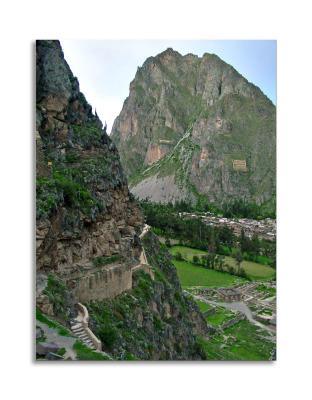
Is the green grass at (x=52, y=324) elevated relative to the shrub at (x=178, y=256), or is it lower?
elevated

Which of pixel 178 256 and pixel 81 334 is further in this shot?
pixel 178 256

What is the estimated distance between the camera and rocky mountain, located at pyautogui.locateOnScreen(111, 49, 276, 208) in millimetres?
77250

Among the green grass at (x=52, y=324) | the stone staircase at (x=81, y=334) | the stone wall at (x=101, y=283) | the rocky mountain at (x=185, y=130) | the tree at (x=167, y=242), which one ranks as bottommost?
the tree at (x=167, y=242)

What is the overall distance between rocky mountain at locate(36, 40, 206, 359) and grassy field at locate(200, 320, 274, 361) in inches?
33.5

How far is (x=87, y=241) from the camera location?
1021 centimetres

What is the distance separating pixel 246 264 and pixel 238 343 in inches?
249

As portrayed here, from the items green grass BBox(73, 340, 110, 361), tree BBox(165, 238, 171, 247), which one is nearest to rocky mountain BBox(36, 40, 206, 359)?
green grass BBox(73, 340, 110, 361)

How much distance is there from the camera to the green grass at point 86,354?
782 centimetres

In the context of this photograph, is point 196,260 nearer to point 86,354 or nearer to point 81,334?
point 81,334

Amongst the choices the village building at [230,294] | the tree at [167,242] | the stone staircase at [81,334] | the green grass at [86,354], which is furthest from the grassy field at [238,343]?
the tree at [167,242]

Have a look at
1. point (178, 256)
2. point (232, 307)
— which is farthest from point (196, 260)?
point (232, 307)

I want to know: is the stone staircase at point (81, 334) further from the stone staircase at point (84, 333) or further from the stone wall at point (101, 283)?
the stone wall at point (101, 283)

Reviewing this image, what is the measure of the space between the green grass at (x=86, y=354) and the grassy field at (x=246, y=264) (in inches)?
244
